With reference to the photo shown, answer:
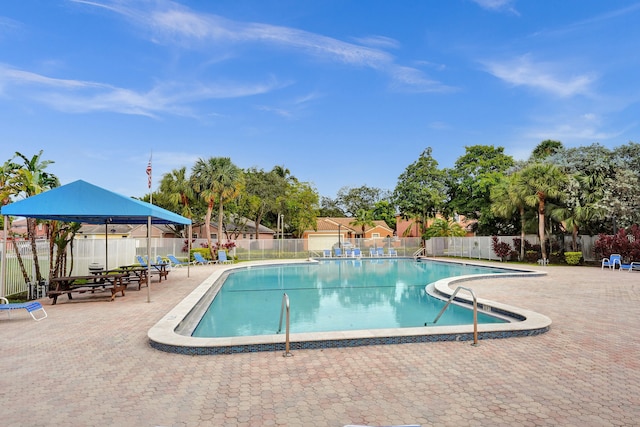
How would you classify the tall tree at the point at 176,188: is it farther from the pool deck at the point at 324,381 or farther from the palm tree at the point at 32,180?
the pool deck at the point at 324,381

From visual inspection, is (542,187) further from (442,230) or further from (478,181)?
(442,230)

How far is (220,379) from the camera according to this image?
4434mm

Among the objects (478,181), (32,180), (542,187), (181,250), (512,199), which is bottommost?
(181,250)

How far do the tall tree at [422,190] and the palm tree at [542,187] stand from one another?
39.6 feet

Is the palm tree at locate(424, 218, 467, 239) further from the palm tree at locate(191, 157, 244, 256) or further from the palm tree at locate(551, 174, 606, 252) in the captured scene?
the palm tree at locate(191, 157, 244, 256)

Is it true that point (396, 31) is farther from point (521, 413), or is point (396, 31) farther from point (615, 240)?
point (521, 413)

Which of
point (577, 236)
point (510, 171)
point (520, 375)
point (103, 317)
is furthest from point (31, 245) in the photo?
point (510, 171)

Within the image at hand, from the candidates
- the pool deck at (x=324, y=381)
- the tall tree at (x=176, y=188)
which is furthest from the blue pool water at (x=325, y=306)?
the tall tree at (x=176, y=188)

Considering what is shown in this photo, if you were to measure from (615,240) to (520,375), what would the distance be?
1938 cm

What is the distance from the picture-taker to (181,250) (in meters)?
29.2

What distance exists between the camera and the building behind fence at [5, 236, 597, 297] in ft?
36.1

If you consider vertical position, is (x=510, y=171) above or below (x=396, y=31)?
below

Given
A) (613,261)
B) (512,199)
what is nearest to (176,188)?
(512,199)

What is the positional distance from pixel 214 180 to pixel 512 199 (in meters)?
19.4
